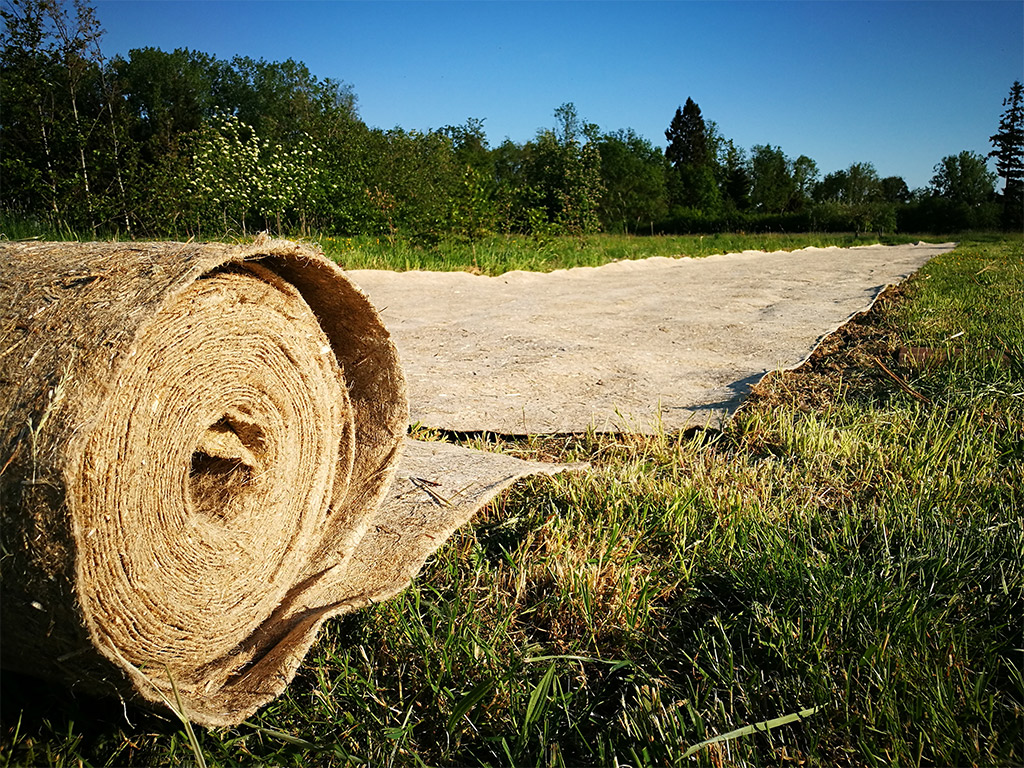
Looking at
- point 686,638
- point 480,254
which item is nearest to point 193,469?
point 686,638

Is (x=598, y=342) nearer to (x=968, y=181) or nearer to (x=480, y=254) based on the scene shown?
(x=480, y=254)

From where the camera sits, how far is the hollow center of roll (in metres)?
1.74

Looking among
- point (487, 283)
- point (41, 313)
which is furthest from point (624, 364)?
point (487, 283)

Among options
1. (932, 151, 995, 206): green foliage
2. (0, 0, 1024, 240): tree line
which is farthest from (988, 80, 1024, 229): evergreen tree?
(0, 0, 1024, 240): tree line

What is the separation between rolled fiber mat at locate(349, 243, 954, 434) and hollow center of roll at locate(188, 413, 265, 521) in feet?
5.02

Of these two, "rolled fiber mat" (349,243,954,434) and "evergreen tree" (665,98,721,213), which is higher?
"evergreen tree" (665,98,721,213)

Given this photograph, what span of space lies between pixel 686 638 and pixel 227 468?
125cm

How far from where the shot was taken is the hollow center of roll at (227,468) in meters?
1.74

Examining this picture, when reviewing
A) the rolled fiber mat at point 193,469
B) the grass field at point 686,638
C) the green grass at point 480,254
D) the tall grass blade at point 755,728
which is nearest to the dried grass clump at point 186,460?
the rolled fiber mat at point 193,469

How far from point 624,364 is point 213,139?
1189cm

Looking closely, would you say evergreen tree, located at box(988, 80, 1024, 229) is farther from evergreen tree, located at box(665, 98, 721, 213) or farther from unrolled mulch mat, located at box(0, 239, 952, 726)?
unrolled mulch mat, located at box(0, 239, 952, 726)

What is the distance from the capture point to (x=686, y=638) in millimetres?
1703

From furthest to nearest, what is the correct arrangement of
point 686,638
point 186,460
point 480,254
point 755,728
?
point 480,254 < point 686,638 < point 186,460 < point 755,728

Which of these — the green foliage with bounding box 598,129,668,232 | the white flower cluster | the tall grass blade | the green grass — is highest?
the green foliage with bounding box 598,129,668,232
